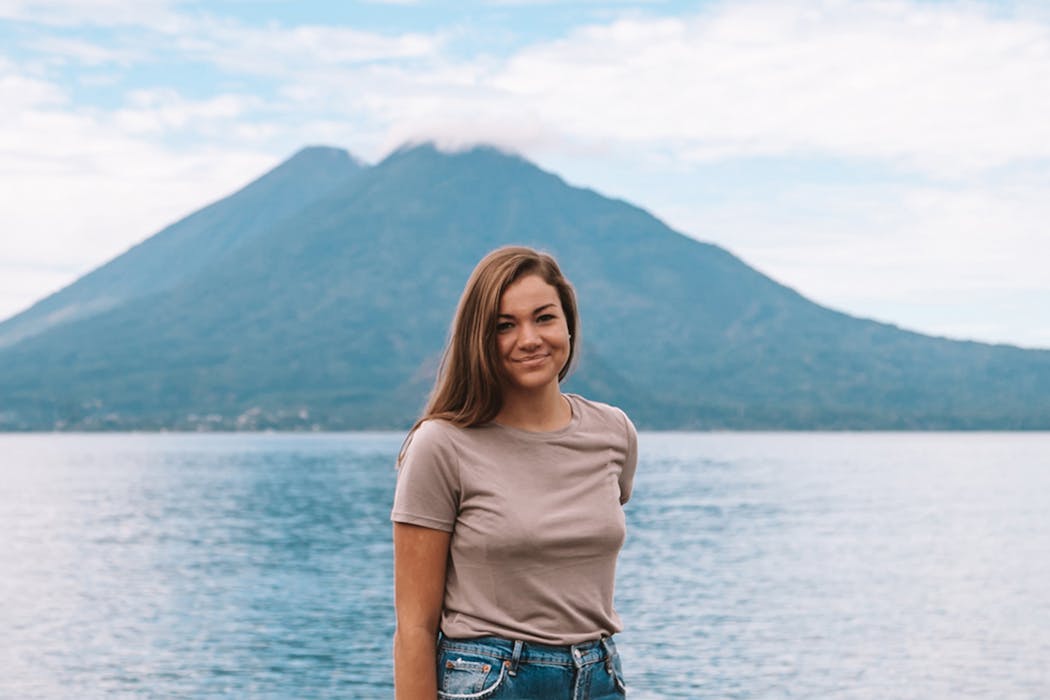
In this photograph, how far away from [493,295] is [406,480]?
0.57m

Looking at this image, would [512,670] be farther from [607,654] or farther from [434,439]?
[434,439]

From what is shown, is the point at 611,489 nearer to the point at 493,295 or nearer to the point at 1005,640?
the point at 493,295

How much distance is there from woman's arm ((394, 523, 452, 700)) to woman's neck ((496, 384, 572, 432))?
0.39 meters

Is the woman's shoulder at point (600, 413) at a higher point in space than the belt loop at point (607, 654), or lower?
higher

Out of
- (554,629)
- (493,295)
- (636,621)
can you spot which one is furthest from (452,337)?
(636,621)

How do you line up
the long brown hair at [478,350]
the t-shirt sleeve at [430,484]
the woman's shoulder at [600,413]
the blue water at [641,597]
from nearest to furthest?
1. the t-shirt sleeve at [430,484]
2. the long brown hair at [478,350]
3. the woman's shoulder at [600,413]
4. the blue water at [641,597]

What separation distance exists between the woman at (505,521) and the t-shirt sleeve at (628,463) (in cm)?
19

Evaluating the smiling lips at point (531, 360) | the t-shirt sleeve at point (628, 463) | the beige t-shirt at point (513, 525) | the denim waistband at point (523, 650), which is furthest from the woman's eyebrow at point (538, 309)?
the denim waistband at point (523, 650)

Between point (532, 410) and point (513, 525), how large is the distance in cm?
37

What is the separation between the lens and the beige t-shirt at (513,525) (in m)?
3.83

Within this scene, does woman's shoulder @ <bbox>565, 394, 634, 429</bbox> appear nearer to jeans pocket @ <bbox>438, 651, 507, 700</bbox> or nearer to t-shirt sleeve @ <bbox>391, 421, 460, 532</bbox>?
t-shirt sleeve @ <bbox>391, 421, 460, 532</bbox>

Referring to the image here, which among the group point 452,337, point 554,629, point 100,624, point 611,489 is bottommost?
point 100,624

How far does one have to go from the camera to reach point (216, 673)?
4153 centimetres

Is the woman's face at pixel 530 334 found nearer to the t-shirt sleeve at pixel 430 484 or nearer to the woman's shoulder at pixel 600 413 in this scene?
the woman's shoulder at pixel 600 413
